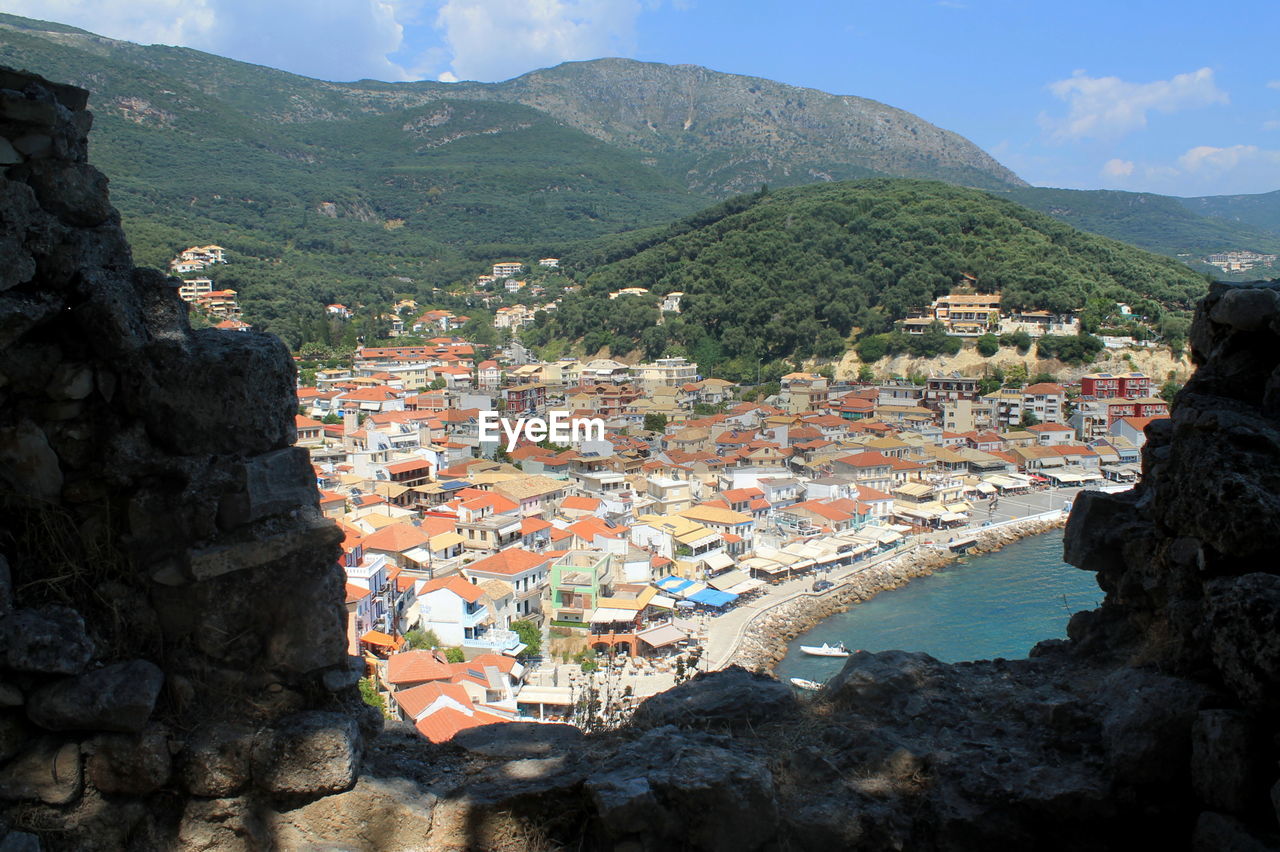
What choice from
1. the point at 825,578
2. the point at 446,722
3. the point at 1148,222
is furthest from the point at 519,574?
the point at 1148,222

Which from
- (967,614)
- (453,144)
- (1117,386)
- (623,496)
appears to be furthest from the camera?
(453,144)

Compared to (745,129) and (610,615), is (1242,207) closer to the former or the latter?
(745,129)

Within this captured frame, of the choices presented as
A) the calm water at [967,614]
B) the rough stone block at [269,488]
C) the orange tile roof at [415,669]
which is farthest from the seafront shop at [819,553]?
the rough stone block at [269,488]

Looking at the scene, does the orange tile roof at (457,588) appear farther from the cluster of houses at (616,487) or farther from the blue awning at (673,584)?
the blue awning at (673,584)

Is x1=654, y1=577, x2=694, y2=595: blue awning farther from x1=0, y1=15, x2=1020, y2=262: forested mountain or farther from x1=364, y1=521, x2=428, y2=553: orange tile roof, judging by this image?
x1=0, y1=15, x2=1020, y2=262: forested mountain

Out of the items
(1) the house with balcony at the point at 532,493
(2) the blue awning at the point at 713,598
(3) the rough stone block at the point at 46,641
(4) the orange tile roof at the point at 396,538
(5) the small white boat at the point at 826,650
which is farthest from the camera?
(1) the house with balcony at the point at 532,493

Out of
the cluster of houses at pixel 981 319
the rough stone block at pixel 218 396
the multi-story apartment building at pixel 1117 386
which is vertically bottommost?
the multi-story apartment building at pixel 1117 386

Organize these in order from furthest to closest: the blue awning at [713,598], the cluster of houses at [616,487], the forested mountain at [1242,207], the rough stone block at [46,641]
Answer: the forested mountain at [1242,207], the blue awning at [713,598], the cluster of houses at [616,487], the rough stone block at [46,641]
